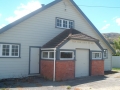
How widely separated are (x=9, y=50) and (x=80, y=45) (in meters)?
6.19

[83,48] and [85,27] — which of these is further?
[85,27]

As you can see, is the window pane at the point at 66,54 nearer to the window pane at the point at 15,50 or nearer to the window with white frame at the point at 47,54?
the window with white frame at the point at 47,54

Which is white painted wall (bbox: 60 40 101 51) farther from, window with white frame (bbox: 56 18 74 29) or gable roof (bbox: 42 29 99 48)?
window with white frame (bbox: 56 18 74 29)

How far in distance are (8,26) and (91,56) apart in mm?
8060

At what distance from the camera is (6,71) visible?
14.9m

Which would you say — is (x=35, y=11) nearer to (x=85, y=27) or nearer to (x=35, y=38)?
(x=35, y=38)

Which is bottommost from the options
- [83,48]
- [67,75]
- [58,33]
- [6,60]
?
[67,75]

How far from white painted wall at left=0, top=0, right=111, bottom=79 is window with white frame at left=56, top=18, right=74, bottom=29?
1.31 feet

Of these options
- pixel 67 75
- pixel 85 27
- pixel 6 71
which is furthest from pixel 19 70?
pixel 85 27

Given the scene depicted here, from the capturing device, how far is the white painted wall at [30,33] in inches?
591

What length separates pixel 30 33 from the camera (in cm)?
1625

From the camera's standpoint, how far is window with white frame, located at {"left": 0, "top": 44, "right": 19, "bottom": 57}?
48.3 feet

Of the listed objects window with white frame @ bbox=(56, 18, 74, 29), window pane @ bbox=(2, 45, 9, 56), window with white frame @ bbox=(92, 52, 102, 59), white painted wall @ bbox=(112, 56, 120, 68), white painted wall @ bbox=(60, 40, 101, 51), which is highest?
window with white frame @ bbox=(56, 18, 74, 29)

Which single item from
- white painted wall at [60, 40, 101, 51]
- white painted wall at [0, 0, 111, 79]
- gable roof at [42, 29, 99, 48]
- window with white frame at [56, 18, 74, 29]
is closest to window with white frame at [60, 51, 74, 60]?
white painted wall at [60, 40, 101, 51]
